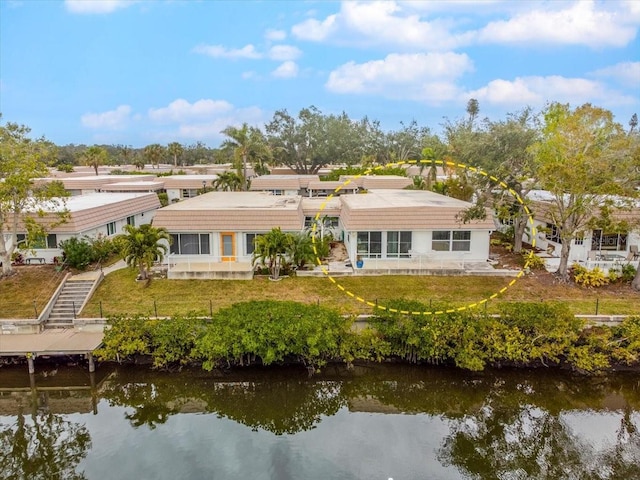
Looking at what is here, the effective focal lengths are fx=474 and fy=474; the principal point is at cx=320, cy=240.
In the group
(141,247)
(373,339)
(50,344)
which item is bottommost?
(50,344)

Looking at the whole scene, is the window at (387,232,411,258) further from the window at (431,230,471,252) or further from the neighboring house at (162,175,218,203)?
the neighboring house at (162,175,218,203)

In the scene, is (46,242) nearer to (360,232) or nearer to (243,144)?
(360,232)

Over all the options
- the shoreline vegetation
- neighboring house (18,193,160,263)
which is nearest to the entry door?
neighboring house (18,193,160,263)

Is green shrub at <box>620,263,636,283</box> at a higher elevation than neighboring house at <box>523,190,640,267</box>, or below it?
below

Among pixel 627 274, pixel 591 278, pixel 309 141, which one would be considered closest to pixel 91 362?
pixel 591 278

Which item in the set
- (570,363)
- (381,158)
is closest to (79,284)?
(570,363)

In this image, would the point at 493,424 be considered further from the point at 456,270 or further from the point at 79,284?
the point at 79,284

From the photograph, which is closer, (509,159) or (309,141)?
(509,159)
